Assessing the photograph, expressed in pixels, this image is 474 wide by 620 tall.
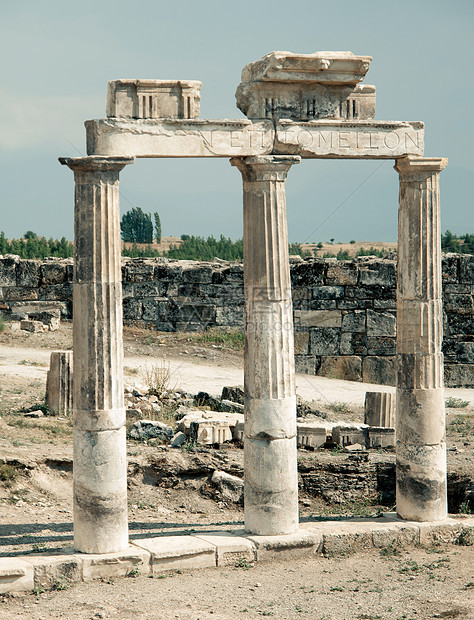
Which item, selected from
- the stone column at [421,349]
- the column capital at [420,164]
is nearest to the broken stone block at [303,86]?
the column capital at [420,164]

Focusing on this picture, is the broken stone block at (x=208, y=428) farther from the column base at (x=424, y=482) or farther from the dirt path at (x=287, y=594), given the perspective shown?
the dirt path at (x=287, y=594)

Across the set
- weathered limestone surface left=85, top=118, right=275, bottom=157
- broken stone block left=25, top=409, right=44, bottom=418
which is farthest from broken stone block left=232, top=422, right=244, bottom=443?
weathered limestone surface left=85, top=118, right=275, bottom=157

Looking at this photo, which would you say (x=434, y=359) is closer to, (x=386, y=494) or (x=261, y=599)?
(x=386, y=494)

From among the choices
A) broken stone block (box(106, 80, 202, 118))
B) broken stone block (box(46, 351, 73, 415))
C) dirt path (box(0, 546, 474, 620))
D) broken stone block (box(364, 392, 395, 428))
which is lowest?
dirt path (box(0, 546, 474, 620))

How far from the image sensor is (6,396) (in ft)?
55.1

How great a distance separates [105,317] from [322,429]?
583 centimetres

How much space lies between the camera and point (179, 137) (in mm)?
10484

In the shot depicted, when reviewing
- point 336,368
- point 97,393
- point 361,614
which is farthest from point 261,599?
point 336,368

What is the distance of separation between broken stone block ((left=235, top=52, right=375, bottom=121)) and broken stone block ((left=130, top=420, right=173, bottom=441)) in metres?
5.95

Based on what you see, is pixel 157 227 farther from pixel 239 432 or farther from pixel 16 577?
pixel 16 577

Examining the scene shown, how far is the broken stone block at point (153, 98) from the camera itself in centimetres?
1030

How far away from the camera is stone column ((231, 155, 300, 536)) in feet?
35.6

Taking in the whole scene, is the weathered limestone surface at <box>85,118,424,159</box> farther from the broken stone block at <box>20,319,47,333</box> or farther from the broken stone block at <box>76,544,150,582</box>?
the broken stone block at <box>20,319,47,333</box>

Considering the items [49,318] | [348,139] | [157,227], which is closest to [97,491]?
[348,139]
